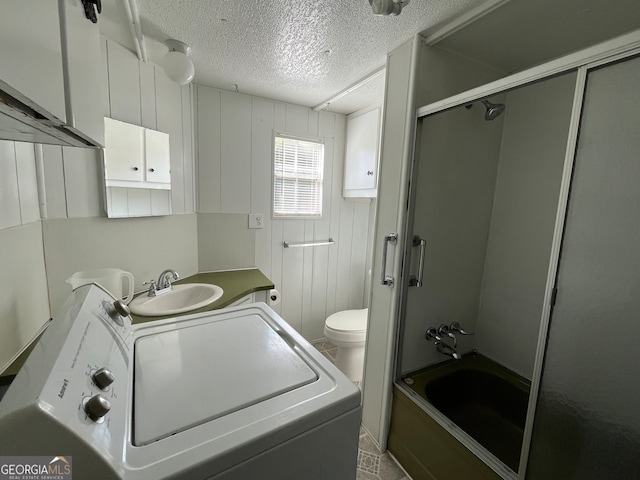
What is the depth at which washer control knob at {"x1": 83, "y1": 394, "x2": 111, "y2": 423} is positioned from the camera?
1.54 ft

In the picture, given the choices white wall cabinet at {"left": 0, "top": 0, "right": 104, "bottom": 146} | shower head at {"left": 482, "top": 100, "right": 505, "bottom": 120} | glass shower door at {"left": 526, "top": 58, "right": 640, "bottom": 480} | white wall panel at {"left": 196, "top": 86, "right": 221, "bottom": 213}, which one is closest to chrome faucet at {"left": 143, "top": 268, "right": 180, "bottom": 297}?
white wall panel at {"left": 196, "top": 86, "right": 221, "bottom": 213}

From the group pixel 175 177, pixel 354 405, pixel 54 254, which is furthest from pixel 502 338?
pixel 54 254

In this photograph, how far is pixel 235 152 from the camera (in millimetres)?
2217

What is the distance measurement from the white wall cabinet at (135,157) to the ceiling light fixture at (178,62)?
0.40m

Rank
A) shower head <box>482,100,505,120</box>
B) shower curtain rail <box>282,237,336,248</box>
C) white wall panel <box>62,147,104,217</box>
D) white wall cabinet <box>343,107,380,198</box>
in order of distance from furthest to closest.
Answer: shower curtain rail <box>282,237,336,248</box> < white wall cabinet <box>343,107,380,198</box> < shower head <box>482,100,505,120</box> < white wall panel <box>62,147,104,217</box>

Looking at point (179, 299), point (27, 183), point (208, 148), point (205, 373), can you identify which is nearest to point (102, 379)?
point (205, 373)

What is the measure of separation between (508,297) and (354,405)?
164 centimetres

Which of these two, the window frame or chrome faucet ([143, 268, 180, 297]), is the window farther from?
chrome faucet ([143, 268, 180, 297])

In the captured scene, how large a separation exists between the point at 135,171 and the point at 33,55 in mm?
1372

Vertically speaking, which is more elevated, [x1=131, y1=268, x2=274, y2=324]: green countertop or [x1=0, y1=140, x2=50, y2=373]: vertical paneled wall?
[x1=0, y1=140, x2=50, y2=373]: vertical paneled wall

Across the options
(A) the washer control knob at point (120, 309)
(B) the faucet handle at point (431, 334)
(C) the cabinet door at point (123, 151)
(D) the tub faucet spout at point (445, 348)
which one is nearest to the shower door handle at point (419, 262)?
(B) the faucet handle at point (431, 334)

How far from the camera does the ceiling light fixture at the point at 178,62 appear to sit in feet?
4.63

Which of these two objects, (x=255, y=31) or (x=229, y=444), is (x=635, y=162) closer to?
(x=229, y=444)

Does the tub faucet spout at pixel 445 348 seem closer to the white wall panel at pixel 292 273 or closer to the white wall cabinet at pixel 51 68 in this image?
the white wall panel at pixel 292 273
